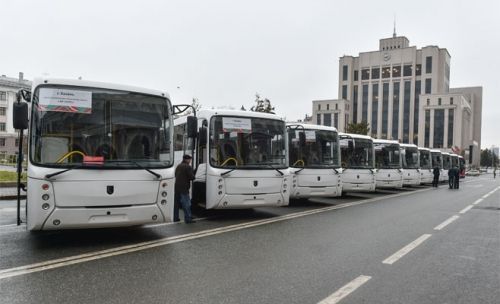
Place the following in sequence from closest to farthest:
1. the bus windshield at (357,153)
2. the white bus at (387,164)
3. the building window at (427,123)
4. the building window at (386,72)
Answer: the bus windshield at (357,153)
the white bus at (387,164)
the building window at (427,123)
the building window at (386,72)

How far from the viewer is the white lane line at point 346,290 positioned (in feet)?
16.0

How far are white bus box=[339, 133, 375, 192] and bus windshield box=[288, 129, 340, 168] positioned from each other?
92.7 inches

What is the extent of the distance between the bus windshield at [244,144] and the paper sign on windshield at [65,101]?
3760 millimetres

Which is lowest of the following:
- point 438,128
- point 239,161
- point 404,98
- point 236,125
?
point 239,161

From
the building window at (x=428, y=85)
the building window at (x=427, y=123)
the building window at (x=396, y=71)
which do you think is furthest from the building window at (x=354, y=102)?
the building window at (x=427, y=123)

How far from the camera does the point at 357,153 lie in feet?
60.4

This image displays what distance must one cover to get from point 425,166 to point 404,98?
112582mm

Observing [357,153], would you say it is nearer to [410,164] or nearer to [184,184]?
[410,164]

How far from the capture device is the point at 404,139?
134875 millimetres

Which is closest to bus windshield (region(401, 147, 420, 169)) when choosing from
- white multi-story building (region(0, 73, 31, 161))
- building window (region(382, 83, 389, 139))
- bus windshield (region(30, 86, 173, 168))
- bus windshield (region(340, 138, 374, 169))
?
bus windshield (region(340, 138, 374, 169))

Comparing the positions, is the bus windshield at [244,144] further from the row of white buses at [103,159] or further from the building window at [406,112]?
the building window at [406,112]

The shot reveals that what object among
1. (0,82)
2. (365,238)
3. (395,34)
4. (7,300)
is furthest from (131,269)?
(395,34)

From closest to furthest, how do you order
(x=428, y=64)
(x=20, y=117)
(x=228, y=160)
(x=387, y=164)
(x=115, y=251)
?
(x=20, y=117) → (x=115, y=251) → (x=228, y=160) → (x=387, y=164) → (x=428, y=64)

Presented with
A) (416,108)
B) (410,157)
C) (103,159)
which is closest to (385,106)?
(416,108)
